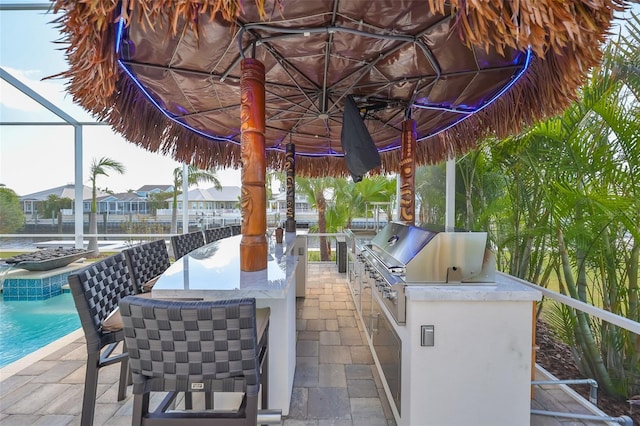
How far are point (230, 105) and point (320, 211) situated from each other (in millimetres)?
5202

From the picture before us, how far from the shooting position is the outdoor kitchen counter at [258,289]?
150 centimetres

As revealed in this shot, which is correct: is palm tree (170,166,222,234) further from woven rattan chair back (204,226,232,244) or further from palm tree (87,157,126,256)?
palm tree (87,157,126,256)

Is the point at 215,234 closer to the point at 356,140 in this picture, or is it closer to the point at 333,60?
the point at 356,140

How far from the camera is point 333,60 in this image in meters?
2.24

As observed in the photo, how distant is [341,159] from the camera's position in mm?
5273

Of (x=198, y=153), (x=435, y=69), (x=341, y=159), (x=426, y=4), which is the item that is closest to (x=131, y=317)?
(x=426, y=4)

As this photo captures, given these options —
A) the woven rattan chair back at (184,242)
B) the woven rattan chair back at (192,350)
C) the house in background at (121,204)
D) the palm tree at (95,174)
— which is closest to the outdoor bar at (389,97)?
the woven rattan chair back at (192,350)

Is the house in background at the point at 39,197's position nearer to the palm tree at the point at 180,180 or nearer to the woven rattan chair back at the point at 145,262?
the palm tree at the point at 180,180

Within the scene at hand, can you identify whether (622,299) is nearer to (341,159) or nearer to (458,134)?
(458,134)

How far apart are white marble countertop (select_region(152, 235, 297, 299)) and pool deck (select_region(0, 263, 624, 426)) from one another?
99cm

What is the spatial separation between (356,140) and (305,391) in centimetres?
222

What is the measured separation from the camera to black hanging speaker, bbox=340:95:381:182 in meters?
2.54

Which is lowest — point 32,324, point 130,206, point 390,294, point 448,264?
point 32,324

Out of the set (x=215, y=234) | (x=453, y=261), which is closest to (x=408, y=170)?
(x=453, y=261)
